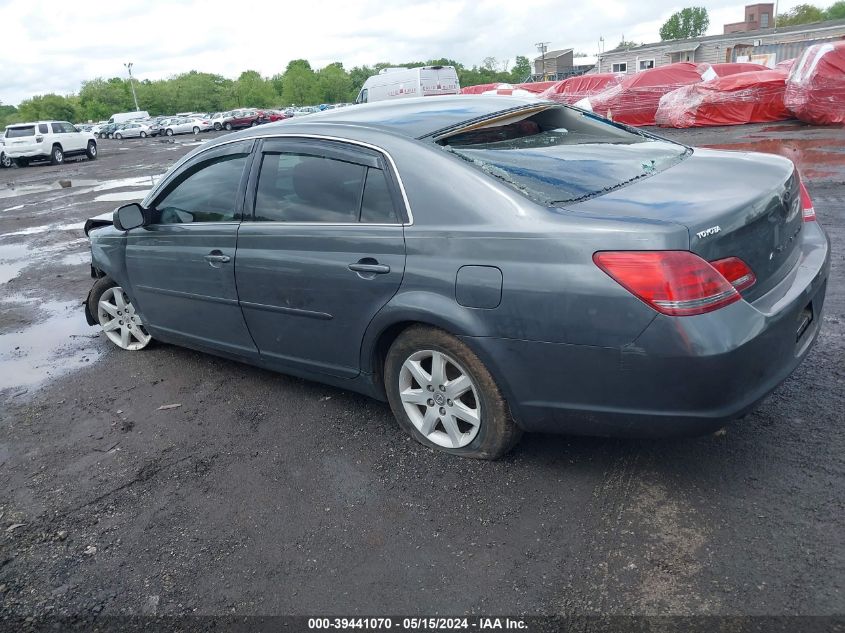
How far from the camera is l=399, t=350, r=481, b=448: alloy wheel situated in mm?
3197

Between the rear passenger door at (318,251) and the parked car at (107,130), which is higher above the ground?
the parked car at (107,130)

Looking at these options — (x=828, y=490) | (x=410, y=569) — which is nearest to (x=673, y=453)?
(x=828, y=490)

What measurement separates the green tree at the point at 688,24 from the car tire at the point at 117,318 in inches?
5253

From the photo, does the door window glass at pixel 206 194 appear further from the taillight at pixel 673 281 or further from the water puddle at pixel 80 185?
the water puddle at pixel 80 185

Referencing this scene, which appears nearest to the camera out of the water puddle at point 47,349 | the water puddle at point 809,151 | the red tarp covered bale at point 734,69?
the water puddle at point 47,349

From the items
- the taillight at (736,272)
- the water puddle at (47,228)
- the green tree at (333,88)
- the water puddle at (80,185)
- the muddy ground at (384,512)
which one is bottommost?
the muddy ground at (384,512)

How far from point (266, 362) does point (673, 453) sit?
2.29 m

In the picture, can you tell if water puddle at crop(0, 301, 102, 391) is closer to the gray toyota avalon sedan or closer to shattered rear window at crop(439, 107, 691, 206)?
the gray toyota avalon sedan

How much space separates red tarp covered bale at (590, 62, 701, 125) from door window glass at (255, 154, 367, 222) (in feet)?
69.5

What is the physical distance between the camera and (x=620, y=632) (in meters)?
2.25

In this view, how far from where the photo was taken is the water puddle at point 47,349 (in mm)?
5188

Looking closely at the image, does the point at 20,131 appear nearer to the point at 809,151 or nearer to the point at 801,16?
the point at 809,151

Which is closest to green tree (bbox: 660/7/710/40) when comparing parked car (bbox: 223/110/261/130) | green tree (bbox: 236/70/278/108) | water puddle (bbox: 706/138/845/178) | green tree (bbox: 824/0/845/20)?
green tree (bbox: 824/0/845/20)

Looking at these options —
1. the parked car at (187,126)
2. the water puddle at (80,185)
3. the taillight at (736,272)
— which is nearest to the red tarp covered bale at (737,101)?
the water puddle at (80,185)
